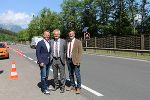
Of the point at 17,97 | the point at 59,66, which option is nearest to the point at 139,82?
the point at 59,66

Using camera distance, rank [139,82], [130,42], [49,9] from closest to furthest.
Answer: [139,82]
[130,42]
[49,9]

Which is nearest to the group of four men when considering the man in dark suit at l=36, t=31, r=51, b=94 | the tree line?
the man in dark suit at l=36, t=31, r=51, b=94

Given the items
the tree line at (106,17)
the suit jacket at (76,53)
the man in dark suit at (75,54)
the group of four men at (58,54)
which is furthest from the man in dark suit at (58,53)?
the tree line at (106,17)

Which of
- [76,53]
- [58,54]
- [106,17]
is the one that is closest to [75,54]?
[76,53]

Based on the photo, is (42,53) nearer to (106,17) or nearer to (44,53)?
(44,53)

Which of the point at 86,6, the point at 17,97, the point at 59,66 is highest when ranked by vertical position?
the point at 86,6

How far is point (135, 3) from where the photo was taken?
7162cm

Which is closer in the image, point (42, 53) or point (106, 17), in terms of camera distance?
point (42, 53)

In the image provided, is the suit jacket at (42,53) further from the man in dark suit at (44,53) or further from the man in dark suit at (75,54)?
the man in dark suit at (75,54)

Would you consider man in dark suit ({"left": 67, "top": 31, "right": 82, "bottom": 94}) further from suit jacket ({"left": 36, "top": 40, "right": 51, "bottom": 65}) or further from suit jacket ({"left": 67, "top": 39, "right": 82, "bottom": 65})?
suit jacket ({"left": 36, "top": 40, "right": 51, "bottom": 65})

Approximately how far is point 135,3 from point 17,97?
63121 millimetres

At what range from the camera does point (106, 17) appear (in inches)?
2844

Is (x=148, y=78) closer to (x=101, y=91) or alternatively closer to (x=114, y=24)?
(x=101, y=91)

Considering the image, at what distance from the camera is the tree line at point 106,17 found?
70.1 meters
